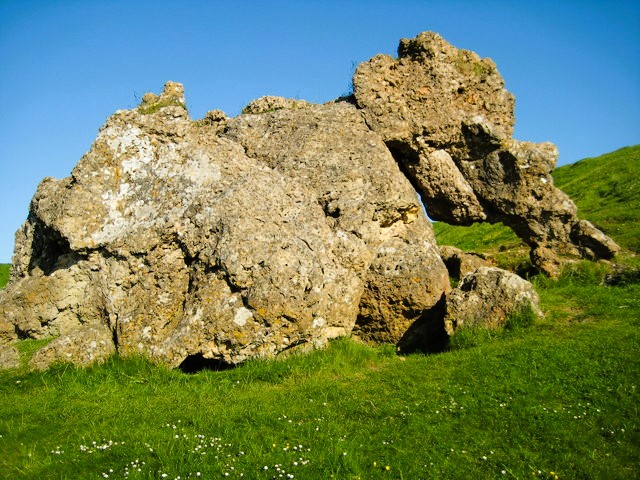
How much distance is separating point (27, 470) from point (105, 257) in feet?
23.1

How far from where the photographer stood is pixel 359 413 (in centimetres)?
1029

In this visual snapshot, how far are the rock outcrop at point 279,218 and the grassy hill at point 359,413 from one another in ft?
3.75

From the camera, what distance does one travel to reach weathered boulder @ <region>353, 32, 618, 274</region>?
18188 mm

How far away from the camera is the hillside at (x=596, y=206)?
72.9 feet

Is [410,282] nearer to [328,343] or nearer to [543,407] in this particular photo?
[328,343]

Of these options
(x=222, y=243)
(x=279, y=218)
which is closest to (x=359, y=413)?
(x=222, y=243)

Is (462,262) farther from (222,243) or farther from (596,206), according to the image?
(596,206)

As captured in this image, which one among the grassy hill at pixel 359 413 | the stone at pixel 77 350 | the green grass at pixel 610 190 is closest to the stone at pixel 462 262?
the green grass at pixel 610 190

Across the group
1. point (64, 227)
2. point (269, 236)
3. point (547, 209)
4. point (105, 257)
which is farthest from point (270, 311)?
point (547, 209)

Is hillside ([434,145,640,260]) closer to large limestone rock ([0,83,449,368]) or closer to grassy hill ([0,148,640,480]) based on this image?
large limestone rock ([0,83,449,368])

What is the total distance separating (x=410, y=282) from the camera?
15438 millimetres

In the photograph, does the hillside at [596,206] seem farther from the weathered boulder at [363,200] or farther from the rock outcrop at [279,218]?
the weathered boulder at [363,200]

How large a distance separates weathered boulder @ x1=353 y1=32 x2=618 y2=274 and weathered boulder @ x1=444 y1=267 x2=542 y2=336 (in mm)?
4729

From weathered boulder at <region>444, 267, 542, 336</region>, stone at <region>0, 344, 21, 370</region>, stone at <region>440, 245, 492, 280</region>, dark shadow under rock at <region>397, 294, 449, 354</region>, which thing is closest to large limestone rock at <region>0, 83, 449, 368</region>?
dark shadow under rock at <region>397, 294, 449, 354</region>
